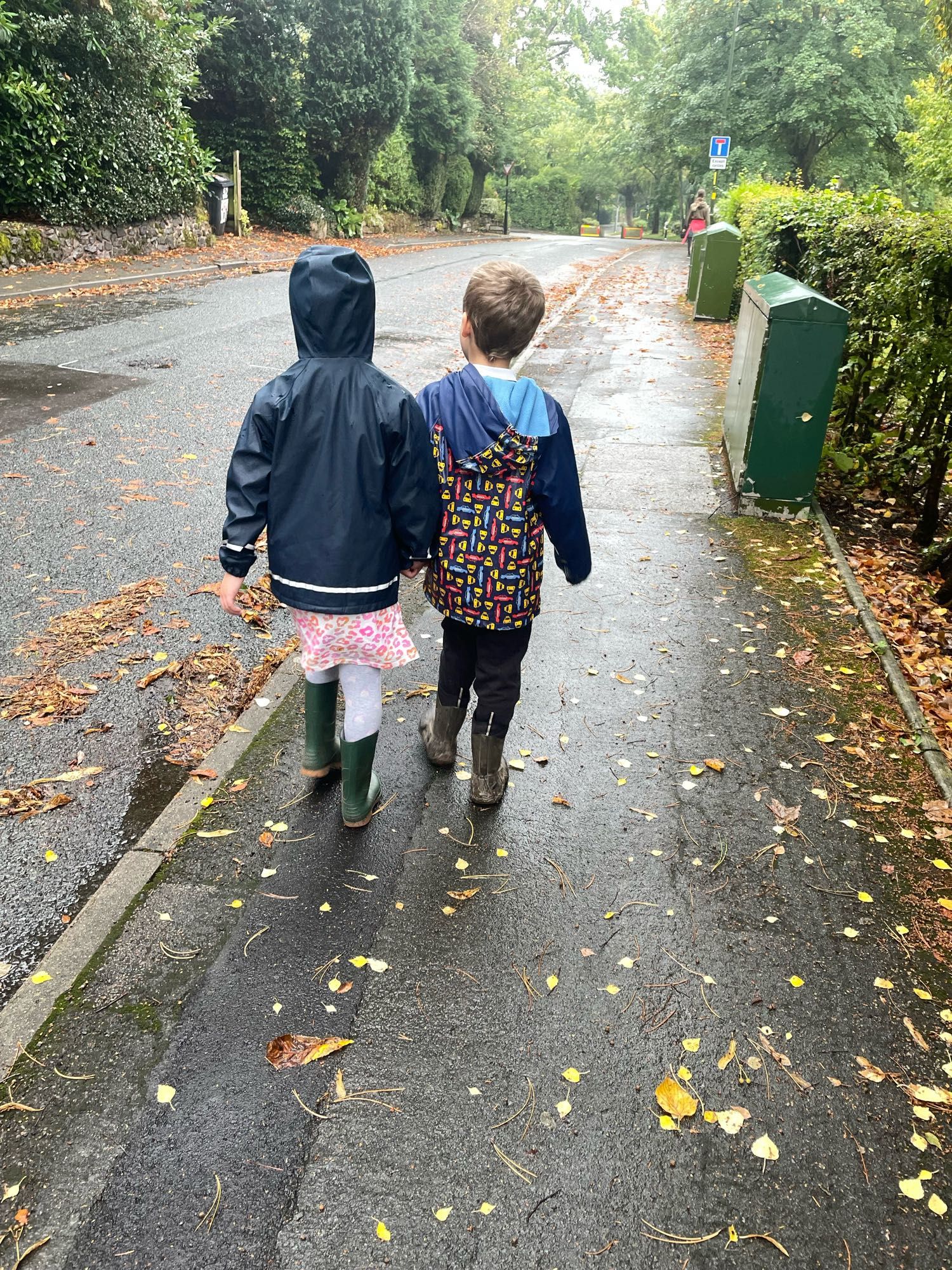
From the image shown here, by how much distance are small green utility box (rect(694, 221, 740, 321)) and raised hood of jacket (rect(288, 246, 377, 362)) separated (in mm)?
13767

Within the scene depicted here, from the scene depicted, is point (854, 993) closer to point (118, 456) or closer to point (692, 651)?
point (692, 651)

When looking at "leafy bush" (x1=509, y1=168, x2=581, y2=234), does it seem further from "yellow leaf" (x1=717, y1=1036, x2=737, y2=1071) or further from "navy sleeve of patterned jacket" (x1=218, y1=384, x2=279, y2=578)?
"yellow leaf" (x1=717, y1=1036, x2=737, y2=1071)

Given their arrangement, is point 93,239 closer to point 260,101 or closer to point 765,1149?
point 260,101

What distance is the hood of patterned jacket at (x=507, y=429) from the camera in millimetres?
2799

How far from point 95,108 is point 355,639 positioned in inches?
710

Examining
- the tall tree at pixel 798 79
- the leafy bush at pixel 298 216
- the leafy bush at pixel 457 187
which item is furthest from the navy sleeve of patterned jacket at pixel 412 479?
the leafy bush at pixel 457 187

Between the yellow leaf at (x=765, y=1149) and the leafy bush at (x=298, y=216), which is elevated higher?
the leafy bush at (x=298, y=216)

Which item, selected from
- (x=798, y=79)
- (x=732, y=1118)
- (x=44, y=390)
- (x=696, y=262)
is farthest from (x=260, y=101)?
(x=732, y=1118)

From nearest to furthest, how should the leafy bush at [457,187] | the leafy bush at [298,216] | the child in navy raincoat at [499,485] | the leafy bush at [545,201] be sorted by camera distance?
the child in navy raincoat at [499,485] → the leafy bush at [298,216] → the leafy bush at [457,187] → the leafy bush at [545,201]

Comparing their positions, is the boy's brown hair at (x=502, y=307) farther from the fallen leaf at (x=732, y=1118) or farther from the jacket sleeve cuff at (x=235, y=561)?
the fallen leaf at (x=732, y=1118)

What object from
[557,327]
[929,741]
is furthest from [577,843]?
[557,327]

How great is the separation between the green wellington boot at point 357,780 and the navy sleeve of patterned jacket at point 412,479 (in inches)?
28.8

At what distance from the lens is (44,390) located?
8578 millimetres

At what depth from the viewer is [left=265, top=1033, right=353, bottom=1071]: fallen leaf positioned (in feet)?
7.79
